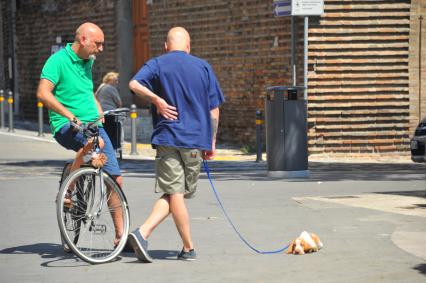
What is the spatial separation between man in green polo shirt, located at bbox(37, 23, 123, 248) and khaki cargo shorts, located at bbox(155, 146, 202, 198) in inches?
21.1

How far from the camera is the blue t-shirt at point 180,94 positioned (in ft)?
30.5

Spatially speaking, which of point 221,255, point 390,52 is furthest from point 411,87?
point 221,255

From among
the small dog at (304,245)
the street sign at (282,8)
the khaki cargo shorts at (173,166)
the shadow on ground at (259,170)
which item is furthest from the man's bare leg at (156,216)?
the street sign at (282,8)

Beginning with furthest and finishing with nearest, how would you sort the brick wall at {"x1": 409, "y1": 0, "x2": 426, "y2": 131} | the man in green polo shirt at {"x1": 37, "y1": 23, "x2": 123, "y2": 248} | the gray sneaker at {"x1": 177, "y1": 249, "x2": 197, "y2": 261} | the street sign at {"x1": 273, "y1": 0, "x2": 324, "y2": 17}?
the brick wall at {"x1": 409, "y1": 0, "x2": 426, "y2": 131} → the street sign at {"x1": 273, "y1": 0, "x2": 324, "y2": 17} → the man in green polo shirt at {"x1": 37, "y1": 23, "x2": 123, "y2": 248} → the gray sneaker at {"x1": 177, "y1": 249, "x2": 197, "y2": 261}

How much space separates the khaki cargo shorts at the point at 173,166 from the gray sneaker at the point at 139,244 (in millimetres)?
365

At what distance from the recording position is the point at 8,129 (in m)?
30.4

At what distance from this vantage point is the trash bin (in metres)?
17.7

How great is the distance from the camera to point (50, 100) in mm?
9477

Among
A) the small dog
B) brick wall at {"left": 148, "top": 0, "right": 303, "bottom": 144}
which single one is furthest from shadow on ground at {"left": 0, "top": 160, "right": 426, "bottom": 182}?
the small dog

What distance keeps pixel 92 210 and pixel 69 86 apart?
0.99m

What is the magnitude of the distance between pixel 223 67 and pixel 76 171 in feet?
55.3

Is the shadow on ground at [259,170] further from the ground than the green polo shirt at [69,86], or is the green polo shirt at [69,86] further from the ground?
the green polo shirt at [69,86]

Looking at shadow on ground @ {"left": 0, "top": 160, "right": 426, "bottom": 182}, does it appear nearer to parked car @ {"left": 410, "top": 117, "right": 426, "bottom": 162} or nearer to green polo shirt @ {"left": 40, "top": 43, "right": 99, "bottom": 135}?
parked car @ {"left": 410, "top": 117, "right": 426, "bottom": 162}

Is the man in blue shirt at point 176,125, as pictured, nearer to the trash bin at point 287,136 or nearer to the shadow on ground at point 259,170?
the shadow on ground at point 259,170
